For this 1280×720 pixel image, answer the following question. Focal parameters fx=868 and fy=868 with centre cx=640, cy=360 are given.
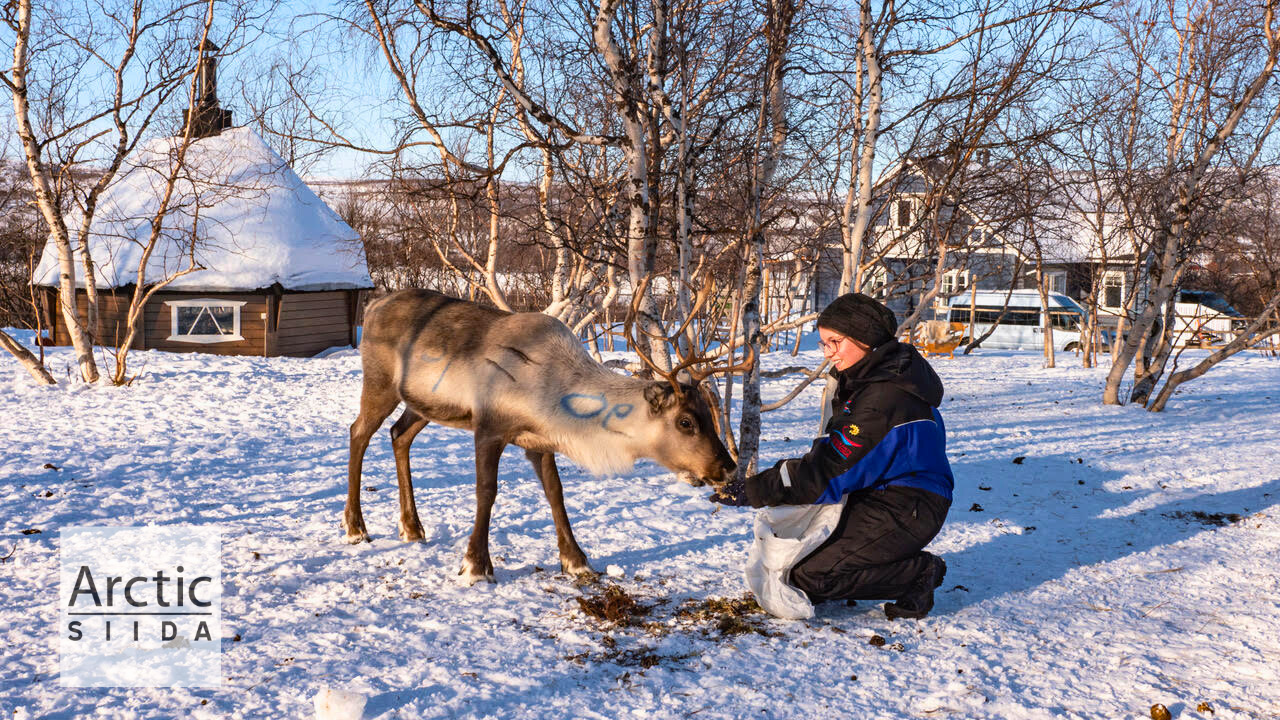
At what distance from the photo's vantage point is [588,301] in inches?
452

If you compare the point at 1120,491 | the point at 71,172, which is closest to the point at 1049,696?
the point at 1120,491

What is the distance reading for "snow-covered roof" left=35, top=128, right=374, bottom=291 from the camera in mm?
17719

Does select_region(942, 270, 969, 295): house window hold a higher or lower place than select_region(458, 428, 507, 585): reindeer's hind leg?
higher

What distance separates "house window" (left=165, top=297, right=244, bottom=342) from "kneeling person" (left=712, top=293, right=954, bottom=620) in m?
17.3

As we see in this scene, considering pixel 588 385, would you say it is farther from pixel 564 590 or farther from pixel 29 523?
pixel 29 523

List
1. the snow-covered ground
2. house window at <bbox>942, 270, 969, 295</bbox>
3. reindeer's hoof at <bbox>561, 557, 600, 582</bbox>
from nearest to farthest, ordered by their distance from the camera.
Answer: the snow-covered ground
reindeer's hoof at <bbox>561, 557, 600, 582</bbox>
house window at <bbox>942, 270, 969, 295</bbox>

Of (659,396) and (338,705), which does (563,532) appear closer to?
(659,396)

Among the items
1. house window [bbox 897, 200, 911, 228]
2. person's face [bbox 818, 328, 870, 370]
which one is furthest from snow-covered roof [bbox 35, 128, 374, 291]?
person's face [bbox 818, 328, 870, 370]

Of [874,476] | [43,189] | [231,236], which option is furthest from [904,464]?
[231,236]

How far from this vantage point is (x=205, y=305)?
1833 centimetres

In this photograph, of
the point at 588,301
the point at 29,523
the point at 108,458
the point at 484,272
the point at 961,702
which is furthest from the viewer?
the point at 588,301

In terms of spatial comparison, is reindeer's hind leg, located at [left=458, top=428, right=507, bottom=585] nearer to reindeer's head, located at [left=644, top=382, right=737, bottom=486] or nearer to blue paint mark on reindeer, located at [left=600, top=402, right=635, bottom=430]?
blue paint mark on reindeer, located at [left=600, top=402, right=635, bottom=430]

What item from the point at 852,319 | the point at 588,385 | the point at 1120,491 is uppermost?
the point at 852,319

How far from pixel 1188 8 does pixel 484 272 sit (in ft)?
29.6
